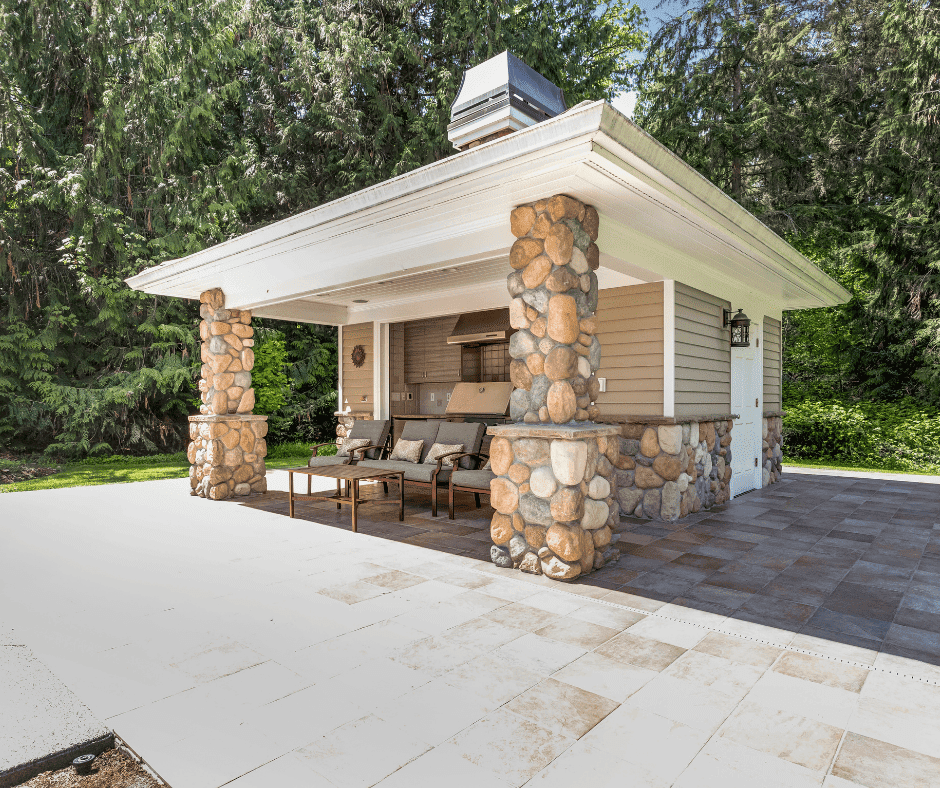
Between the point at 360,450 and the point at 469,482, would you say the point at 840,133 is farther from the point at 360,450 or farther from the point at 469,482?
the point at 360,450

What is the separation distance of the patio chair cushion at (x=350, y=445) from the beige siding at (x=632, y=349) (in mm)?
3089

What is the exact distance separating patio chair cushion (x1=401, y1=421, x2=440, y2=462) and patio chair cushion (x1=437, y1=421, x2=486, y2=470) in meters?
0.23

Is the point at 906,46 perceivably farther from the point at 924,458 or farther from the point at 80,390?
the point at 80,390

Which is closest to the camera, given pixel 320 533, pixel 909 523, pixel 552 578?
pixel 552 578

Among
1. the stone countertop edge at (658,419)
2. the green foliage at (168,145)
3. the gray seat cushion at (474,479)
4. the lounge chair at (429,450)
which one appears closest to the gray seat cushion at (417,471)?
the lounge chair at (429,450)

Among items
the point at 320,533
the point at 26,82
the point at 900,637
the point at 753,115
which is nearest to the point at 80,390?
the point at 26,82

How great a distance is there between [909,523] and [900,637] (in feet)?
10.4

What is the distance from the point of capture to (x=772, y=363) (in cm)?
775

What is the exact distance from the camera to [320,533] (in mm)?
4664

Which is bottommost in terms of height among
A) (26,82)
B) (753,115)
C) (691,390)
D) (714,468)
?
(714,468)

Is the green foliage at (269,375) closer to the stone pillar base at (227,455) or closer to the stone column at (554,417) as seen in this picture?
the stone pillar base at (227,455)

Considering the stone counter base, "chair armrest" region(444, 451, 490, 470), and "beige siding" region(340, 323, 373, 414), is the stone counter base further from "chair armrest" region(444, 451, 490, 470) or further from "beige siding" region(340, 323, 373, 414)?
"beige siding" region(340, 323, 373, 414)

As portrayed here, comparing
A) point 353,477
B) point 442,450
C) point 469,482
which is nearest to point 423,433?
point 442,450

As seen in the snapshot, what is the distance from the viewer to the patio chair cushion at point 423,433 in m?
6.56
